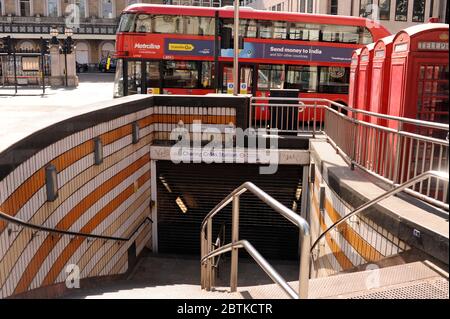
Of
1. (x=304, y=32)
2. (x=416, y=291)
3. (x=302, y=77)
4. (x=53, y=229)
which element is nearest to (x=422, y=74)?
(x=416, y=291)

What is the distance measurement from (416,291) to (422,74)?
147 inches

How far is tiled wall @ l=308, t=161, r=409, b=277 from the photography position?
454cm

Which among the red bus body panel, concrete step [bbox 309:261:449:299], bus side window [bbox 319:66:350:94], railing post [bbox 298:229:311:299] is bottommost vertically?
concrete step [bbox 309:261:449:299]

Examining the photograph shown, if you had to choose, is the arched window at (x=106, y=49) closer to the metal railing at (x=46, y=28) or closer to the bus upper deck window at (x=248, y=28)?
the metal railing at (x=46, y=28)

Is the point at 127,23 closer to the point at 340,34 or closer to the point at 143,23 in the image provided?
the point at 143,23

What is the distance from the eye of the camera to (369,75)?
8188 mm

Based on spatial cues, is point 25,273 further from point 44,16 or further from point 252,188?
point 44,16

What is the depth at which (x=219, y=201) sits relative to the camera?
35.9ft

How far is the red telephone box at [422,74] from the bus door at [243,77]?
8893 millimetres

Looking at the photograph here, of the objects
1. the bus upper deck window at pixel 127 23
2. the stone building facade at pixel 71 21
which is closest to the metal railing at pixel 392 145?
the bus upper deck window at pixel 127 23

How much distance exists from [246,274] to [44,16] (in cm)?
5442

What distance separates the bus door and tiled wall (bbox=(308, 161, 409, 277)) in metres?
7.52

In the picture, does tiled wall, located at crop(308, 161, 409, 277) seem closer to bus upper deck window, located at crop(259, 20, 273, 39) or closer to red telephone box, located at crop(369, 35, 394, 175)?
red telephone box, located at crop(369, 35, 394, 175)

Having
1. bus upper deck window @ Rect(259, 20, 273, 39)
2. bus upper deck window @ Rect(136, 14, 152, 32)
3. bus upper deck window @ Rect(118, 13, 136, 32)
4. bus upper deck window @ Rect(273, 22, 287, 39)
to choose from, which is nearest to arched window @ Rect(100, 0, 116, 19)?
bus upper deck window @ Rect(118, 13, 136, 32)
